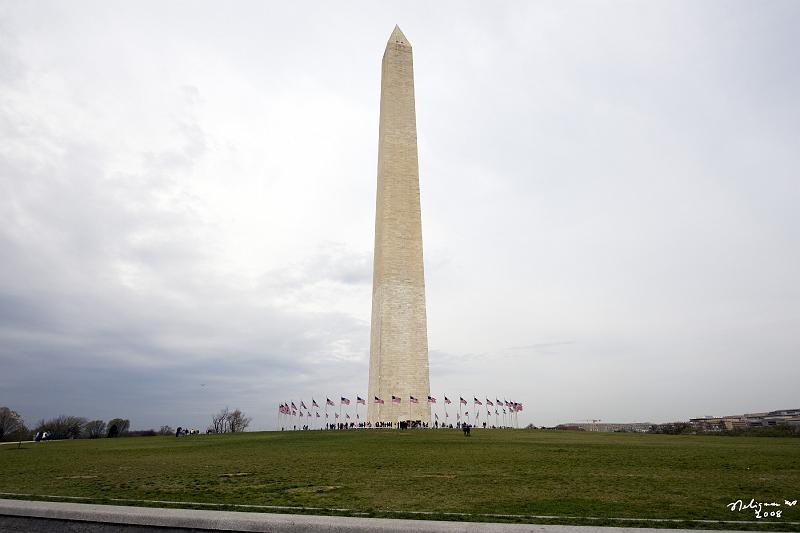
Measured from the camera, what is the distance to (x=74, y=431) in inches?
2299

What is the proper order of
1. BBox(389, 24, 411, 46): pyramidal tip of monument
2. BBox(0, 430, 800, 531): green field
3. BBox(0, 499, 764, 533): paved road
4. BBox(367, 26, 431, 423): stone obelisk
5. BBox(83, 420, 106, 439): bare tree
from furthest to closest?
BBox(83, 420, 106, 439): bare tree, BBox(389, 24, 411, 46): pyramidal tip of monument, BBox(367, 26, 431, 423): stone obelisk, BBox(0, 430, 800, 531): green field, BBox(0, 499, 764, 533): paved road

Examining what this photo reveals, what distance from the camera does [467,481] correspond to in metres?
12.1

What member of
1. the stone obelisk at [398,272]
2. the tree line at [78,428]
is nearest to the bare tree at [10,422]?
the tree line at [78,428]

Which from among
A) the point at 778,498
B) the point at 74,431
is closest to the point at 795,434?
the point at 778,498

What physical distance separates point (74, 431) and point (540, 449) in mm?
54743

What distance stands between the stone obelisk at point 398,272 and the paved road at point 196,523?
36.4m

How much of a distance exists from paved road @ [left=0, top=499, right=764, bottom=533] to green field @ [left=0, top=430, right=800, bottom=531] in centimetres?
155

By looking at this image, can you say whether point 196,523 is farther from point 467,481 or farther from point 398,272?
point 398,272

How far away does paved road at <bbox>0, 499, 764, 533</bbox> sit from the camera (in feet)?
18.8

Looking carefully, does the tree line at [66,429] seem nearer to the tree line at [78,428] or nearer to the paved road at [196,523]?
the tree line at [78,428]

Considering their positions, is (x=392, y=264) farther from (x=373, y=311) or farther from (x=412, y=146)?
(x=412, y=146)

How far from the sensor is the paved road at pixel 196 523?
572 centimetres

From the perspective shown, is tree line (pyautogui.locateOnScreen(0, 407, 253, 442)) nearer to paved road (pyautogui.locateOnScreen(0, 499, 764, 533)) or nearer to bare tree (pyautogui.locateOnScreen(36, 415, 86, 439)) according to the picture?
bare tree (pyautogui.locateOnScreen(36, 415, 86, 439))

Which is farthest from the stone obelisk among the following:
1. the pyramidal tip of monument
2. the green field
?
the green field
